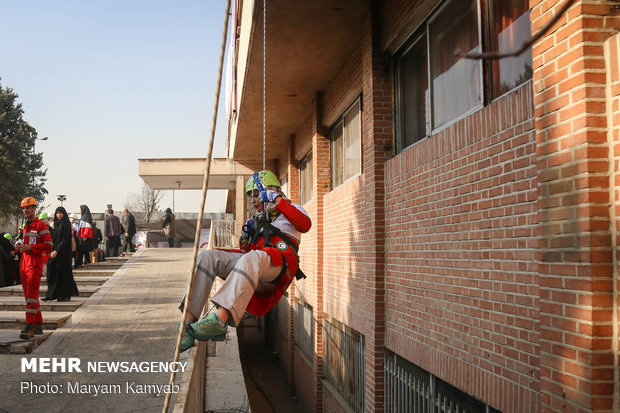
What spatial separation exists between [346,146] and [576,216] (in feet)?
24.6

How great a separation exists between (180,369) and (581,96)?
5965 mm

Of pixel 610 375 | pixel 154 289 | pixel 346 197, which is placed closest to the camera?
pixel 610 375

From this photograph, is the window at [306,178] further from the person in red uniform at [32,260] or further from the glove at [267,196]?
the glove at [267,196]

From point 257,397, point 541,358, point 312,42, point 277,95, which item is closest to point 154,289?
point 257,397

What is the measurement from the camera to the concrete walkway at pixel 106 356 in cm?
639

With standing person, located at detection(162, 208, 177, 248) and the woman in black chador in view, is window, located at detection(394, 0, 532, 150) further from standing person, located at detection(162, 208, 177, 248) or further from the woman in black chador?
standing person, located at detection(162, 208, 177, 248)

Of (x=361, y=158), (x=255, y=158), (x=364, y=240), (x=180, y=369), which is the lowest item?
(x=180, y=369)

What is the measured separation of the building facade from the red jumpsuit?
4427 millimetres

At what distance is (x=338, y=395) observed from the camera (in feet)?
33.5

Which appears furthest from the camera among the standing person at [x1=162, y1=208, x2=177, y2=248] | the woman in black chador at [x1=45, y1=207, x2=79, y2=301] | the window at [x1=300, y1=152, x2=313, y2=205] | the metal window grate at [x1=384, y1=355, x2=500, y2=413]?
the standing person at [x1=162, y1=208, x2=177, y2=248]

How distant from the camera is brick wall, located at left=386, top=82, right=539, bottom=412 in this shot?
4.27 metres

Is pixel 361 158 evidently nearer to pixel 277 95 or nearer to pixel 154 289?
pixel 277 95

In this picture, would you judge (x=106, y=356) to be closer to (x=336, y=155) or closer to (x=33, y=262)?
(x=33, y=262)

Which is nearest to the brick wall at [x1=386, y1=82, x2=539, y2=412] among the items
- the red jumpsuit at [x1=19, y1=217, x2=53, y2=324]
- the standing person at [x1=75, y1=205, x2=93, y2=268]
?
the red jumpsuit at [x1=19, y1=217, x2=53, y2=324]
